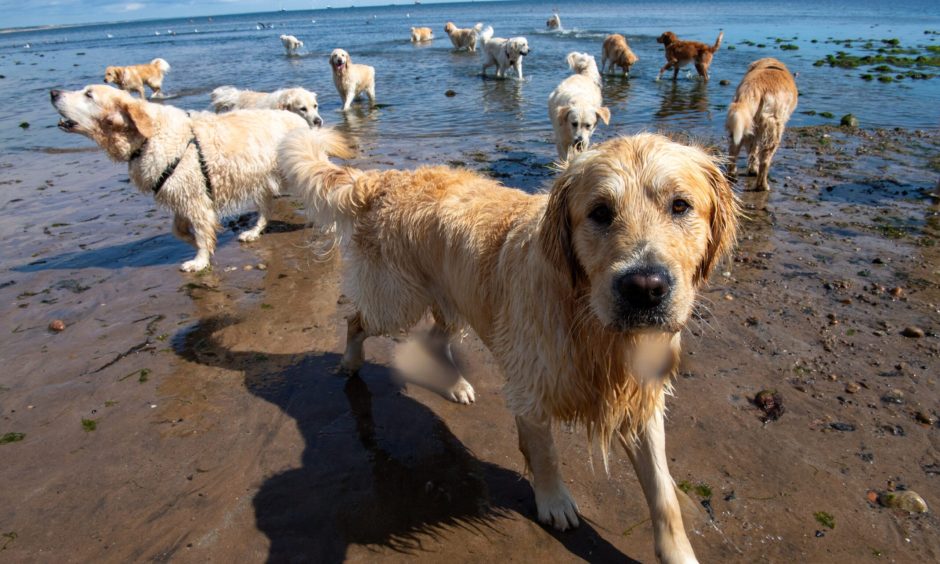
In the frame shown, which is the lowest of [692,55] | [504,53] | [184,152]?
[184,152]

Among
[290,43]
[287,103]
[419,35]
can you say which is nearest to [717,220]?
[287,103]

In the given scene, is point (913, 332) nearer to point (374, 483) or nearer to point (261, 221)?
point (374, 483)

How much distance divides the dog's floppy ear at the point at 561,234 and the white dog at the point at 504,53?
62.1ft

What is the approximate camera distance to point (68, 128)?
237 inches

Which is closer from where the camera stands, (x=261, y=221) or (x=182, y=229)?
(x=182, y=229)

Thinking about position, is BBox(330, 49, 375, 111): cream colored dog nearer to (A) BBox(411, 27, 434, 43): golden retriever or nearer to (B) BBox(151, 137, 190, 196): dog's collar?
(B) BBox(151, 137, 190, 196): dog's collar

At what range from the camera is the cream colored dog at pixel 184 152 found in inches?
233

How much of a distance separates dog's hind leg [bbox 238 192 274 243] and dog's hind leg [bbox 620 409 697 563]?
585 cm

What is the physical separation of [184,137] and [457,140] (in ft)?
19.4

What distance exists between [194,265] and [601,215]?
5364mm

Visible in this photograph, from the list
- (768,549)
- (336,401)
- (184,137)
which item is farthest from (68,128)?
(768,549)

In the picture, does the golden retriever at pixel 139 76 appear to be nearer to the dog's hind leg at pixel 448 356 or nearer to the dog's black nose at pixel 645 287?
the dog's hind leg at pixel 448 356

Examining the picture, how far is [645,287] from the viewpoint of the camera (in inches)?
74.1

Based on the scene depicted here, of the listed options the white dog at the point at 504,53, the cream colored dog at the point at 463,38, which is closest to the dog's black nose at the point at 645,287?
the white dog at the point at 504,53
